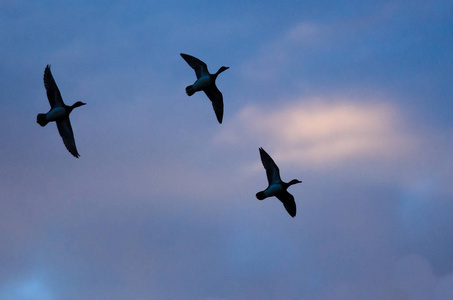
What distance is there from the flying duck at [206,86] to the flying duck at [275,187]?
5.54m

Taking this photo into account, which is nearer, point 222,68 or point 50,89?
point 50,89

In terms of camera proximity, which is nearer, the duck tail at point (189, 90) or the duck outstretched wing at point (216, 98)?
the duck tail at point (189, 90)

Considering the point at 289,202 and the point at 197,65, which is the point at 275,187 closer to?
the point at 289,202

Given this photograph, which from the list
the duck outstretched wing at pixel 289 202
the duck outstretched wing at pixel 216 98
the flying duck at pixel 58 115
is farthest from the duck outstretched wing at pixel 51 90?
the duck outstretched wing at pixel 289 202

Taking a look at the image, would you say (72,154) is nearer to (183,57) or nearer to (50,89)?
(50,89)

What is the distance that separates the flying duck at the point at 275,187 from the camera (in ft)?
214

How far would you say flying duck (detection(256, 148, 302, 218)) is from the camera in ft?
214

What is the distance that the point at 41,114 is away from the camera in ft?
209

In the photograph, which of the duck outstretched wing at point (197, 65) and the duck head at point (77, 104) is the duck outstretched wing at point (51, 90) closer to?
the duck head at point (77, 104)

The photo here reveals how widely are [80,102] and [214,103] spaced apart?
466 inches

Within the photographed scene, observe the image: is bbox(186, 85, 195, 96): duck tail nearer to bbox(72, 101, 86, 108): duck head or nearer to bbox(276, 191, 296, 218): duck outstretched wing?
bbox(72, 101, 86, 108): duck head

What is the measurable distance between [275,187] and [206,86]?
11.0 metres

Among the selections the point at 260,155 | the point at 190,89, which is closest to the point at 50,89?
the point at 190,89

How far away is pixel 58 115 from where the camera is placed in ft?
207
